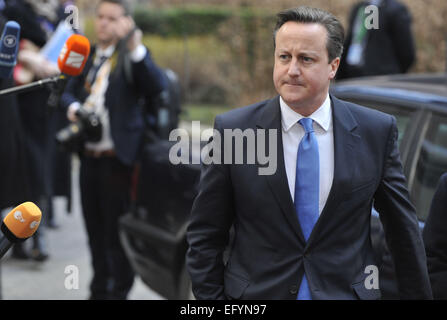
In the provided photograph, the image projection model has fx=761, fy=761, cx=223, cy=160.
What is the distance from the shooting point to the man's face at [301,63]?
8.30ft

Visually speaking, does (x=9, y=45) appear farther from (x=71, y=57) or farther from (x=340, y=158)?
(x=340, y=158)

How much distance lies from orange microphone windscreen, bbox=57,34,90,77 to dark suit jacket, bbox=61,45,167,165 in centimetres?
190

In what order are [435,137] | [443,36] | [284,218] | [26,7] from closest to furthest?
[284,218] → [435,137] → [26,7] → [443,36]

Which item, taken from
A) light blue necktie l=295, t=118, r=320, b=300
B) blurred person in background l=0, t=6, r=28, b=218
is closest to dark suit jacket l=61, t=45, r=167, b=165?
blurred person in background l=0, t=6, r=28, b=218

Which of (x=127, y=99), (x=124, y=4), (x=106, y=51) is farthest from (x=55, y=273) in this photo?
(x=124, y=4)

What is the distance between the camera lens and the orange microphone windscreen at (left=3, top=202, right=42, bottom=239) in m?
2.34

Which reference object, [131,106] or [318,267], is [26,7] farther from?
[318,267]

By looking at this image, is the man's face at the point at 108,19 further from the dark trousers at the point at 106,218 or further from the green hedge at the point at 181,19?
the green hedge at the point at 181,19

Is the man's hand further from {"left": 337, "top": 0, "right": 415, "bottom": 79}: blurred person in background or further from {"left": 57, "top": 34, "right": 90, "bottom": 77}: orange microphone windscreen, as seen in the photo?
{"left": 337, "top": 0, "right": 415, "bottom": 79}: blurred person in background

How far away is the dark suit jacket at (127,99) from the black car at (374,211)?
14 cm

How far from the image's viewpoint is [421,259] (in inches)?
105

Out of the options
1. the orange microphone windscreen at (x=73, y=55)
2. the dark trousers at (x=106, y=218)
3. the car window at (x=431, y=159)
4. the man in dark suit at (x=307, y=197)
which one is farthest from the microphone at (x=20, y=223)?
the dark trousers at (x=106, y=218)

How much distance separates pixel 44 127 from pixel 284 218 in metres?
4.41
